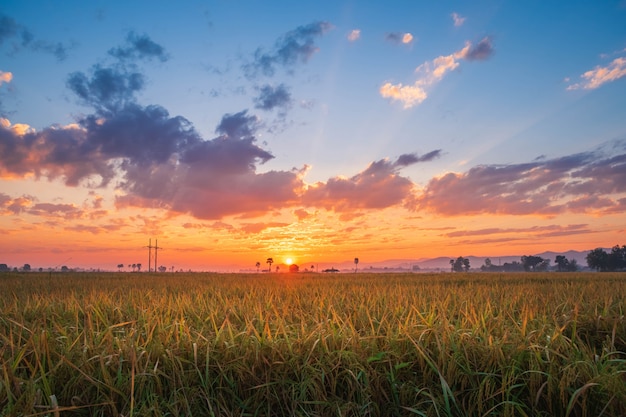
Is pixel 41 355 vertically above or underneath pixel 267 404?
above

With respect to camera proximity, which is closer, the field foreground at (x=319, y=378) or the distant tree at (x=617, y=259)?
the field foreground at (x=319, y=378)

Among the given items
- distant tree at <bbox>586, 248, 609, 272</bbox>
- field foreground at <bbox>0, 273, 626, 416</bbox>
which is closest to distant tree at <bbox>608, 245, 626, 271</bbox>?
distant tree at <bbox>586, 248, 609, 272</bbox>

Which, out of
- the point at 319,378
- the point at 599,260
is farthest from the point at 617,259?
the point at 319,378

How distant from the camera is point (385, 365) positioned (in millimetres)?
3529

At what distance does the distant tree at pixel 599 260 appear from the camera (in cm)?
15812

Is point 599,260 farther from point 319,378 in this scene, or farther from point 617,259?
point 319,378

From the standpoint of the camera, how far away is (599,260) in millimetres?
159750

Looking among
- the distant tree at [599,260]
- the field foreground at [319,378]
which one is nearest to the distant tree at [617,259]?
the distant tree at [599,260]

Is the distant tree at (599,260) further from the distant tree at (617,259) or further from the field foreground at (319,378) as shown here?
the field foreground at (319,378)

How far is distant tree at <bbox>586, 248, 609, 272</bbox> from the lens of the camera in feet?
519

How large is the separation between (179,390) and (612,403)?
3404mm

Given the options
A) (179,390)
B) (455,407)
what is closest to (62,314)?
(179,390)

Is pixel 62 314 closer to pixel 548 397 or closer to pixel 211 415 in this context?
pixel 211 415

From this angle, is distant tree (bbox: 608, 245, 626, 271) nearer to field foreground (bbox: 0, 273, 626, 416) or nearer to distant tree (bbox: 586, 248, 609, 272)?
distant tree (bbox: 586, 248, 609, 272)
